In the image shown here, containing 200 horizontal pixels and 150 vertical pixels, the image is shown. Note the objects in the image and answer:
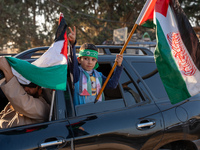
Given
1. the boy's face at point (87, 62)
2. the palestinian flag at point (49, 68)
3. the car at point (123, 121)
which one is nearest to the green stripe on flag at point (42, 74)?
the palestinian flag at point (49, 68)

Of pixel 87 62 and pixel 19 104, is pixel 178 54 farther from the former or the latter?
pixel 19 104

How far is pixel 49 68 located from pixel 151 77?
4.11 ft

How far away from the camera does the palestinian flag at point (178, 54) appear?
7.87 feet

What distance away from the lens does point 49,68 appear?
228cm

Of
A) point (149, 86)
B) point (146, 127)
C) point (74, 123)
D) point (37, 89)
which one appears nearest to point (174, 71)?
point (149, 86)

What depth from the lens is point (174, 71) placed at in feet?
7.89

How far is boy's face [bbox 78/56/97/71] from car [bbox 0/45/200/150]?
17 cm

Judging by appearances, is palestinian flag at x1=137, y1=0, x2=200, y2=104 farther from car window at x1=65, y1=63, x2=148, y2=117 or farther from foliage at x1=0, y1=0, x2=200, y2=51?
foliage at x1=0, y1=0, x2=200, y2=51

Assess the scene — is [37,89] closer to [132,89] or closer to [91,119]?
[91,119]

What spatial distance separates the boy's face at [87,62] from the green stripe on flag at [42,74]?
16.4 inches

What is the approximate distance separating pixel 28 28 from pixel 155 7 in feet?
61.0

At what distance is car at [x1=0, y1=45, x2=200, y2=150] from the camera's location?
199cm

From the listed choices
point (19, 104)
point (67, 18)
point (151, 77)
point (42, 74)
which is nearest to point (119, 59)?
point (151, 77)

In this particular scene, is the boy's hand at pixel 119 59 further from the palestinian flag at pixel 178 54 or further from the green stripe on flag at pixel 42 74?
the green stripe on flag at pixel 42 74
